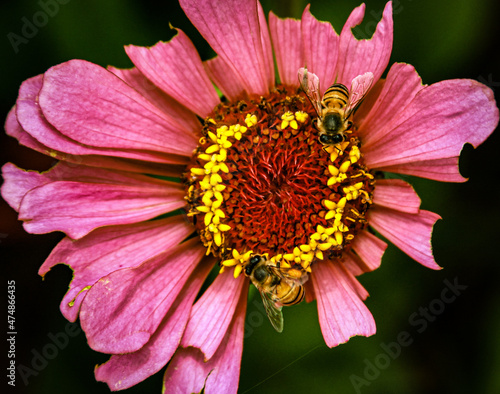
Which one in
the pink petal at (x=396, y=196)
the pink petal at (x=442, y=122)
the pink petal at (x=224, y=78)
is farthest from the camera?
the pink petal at (x=224, y=78)

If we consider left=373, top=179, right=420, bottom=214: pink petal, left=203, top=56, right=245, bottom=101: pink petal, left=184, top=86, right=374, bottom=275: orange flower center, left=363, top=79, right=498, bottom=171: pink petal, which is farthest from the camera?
left=203, top=56, right=245, bottom=101: pink petal

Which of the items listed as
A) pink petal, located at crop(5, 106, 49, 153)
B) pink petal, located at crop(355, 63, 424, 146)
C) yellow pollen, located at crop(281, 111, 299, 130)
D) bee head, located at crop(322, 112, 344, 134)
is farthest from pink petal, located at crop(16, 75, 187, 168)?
pink petal, located at crop(355, 63, 424, 146)

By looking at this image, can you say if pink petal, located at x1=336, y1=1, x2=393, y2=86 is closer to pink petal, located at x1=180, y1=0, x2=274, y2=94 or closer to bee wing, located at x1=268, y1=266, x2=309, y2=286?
pink petal, located at x1=180, y1=0, x2=274, y2=94

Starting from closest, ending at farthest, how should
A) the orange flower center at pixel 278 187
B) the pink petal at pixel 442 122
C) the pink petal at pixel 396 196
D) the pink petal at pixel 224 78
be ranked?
the pink petal at pixel 442 122
the pink petal at pixel 396 196
the orange flower center at pixel 278 187
the pink petal at pixel 224 78

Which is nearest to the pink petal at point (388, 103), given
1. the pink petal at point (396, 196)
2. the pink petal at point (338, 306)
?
the pink petal at point (396, 196)

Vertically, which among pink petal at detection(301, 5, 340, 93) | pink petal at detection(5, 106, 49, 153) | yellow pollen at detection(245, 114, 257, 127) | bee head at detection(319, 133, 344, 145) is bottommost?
bee head at detection(319, 133, 344, 145)

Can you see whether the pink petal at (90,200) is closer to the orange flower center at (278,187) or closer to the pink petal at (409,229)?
the orange flower center at (278,187)

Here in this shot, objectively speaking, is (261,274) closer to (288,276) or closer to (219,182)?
(288,276)

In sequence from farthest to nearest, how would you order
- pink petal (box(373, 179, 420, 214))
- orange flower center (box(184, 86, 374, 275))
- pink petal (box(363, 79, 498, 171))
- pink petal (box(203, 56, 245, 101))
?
pink petal (box(203, 56, 245, 101)), orange flower center (box(184, 86, 374, 275)), pink petal (box(373, 179, 420, 214)), pink petal (box(363, 79, 498, 171))
